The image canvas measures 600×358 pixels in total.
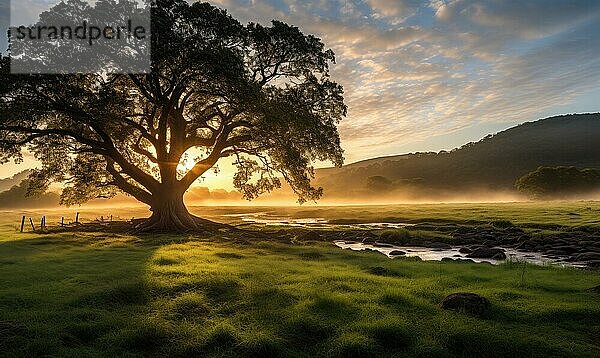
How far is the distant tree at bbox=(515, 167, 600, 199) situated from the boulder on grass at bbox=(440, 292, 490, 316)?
110552mm

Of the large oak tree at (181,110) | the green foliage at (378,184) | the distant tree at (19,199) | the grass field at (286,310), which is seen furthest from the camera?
the distant tree at (19,199)

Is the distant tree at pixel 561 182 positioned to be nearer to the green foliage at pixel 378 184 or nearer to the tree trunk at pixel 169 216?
the green foliage at pixel 378 184

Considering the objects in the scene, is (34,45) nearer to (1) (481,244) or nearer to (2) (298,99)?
(2) (298,99)

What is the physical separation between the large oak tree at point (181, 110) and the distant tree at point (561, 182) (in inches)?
3628

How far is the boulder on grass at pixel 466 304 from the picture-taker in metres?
10.5

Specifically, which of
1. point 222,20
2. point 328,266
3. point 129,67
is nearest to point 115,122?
point 129,67

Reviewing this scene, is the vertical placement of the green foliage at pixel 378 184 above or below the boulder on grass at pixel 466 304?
above

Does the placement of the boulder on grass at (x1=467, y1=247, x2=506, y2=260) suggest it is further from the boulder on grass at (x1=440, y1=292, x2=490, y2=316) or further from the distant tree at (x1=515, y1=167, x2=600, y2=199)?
the distant tree at (x1=515, y1=167, x2=600, y2=199)

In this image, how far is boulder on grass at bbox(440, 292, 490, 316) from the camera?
10.5m

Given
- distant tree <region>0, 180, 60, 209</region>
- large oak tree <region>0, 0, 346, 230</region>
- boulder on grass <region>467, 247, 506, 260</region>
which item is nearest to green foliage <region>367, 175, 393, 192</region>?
large oak tree <region>0, 0, 346, 230</region>

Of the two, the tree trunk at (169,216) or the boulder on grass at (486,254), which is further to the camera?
the tree trunk at (169,216)

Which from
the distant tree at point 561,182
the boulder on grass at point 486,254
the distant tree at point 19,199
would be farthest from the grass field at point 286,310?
the distant tree at point 19,199

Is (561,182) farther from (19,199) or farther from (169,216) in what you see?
(19,199)

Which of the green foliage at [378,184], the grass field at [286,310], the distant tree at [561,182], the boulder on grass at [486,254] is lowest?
the boulder on grass at [486,254]
